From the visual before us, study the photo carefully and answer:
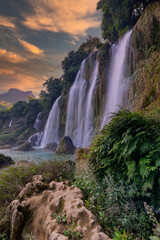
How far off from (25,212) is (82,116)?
19.8 m

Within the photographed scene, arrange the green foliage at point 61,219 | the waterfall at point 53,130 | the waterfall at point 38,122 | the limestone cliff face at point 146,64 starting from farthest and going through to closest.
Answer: the waterfall at point 38,122 < the waterfall at point 53,130 < the limestone cliff face at point 146,64 < the green foliage at point 61,219

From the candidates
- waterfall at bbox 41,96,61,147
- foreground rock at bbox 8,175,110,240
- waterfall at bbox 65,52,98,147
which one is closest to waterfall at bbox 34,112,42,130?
waterfall at bbox 41,96,61,147

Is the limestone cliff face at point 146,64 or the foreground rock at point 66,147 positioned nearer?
the limestone cliff face at point 146,64

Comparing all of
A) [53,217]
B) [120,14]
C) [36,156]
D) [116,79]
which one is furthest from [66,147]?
[120,14]

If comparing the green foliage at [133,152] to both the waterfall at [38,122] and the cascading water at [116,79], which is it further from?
the waterfall at [38,122]

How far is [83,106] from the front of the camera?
22.9m

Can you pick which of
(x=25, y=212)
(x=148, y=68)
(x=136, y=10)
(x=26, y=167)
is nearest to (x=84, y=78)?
(x=136, y=10)

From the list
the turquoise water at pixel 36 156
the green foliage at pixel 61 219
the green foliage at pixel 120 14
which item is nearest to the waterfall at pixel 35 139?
the turquoise water at pixel 36 156

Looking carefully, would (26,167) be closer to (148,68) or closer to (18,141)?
(148,68)

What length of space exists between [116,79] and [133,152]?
14.4 metres

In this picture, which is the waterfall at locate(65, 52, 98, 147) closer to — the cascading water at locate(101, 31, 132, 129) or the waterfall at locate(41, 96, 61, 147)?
the cascading water at locate(101, 31, 132, 129)

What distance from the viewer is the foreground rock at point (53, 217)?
5.48 ft

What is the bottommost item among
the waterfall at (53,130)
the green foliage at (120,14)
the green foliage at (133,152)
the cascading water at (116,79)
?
the green foliage at (133,152)

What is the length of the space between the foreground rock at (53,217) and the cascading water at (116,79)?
11.0 metres
